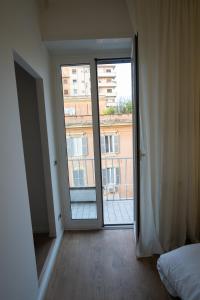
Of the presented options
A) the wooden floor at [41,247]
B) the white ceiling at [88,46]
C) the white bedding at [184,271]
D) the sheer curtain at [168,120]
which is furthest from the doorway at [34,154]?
the white bedding at [184,271]

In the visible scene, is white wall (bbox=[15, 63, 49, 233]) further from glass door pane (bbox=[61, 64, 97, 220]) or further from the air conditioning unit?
the air conditioning unit

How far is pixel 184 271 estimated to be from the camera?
115 centimetres

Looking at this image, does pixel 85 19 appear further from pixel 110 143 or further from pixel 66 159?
pixel 110 143

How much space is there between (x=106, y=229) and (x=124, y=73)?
2.21 meters

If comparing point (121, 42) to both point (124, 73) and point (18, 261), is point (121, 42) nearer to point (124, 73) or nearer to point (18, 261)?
point (124, 73)

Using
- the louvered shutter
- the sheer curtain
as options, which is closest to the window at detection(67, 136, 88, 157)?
the louvered shutter

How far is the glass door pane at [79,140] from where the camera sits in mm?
2426

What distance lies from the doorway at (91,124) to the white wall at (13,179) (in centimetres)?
92

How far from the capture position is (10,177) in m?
1.17

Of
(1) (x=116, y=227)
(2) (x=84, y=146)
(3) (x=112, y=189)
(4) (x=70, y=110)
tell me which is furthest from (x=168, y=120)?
(3) (x=112, y=189)

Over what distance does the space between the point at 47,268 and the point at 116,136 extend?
80.8 inches

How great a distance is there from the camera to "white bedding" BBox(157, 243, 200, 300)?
1.05 meters

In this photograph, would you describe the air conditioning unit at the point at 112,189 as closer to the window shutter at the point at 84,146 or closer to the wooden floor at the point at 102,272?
the wooden floor at the point at 102,272

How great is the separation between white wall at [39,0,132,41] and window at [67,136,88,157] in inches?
47.9
